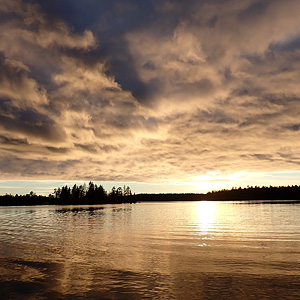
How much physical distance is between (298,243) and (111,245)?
1992 centimetres

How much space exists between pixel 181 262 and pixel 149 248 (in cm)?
730

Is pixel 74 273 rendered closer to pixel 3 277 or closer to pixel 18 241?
pixel 3 277

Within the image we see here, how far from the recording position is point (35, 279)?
57.8 feet

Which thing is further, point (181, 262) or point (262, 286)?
point (181, 262)

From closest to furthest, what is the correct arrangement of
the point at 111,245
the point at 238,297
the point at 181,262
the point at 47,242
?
the point at 238,297 < the point at 181,262 < the point at 111,245 < the point at 47,242

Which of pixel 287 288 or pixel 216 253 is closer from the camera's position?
pixel 287 288

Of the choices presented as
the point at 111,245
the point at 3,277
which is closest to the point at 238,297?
the point at 3,277

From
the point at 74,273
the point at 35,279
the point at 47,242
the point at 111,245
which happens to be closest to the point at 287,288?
the point at 74,273

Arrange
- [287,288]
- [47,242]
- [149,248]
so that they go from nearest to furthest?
[287,288], [149,248], [47,242]

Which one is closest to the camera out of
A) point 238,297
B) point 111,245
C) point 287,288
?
point 238,297

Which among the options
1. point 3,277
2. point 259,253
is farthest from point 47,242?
point 259,253

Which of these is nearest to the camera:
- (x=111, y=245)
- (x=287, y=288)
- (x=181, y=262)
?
(x=287, y=288)

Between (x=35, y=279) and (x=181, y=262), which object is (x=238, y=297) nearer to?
(x=181, y=262)

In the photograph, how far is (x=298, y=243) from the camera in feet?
100
